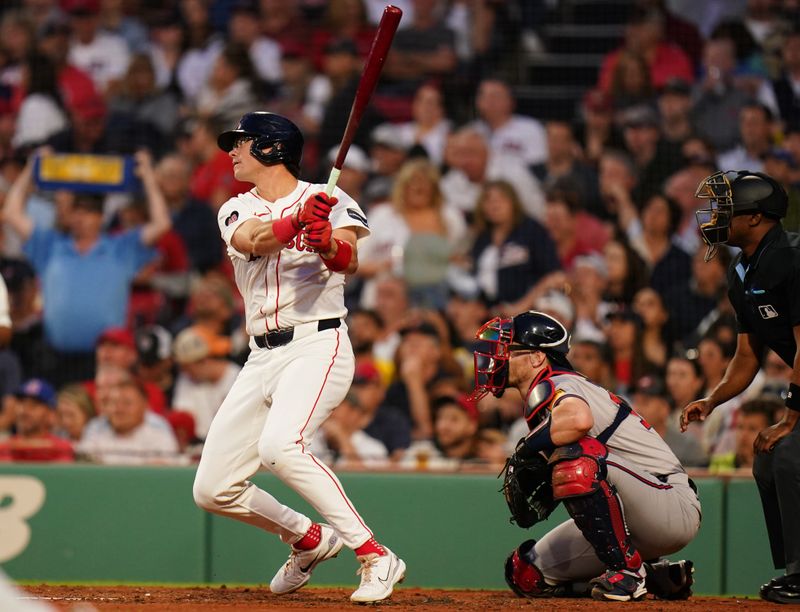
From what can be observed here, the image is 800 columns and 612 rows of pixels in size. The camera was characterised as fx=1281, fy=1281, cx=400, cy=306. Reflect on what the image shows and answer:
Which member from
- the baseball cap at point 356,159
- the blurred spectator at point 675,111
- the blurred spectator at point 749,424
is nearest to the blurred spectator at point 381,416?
the blurred spectator at point 749,424

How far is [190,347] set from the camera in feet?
29.5

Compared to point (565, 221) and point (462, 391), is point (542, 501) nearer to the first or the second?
point (462, 391)

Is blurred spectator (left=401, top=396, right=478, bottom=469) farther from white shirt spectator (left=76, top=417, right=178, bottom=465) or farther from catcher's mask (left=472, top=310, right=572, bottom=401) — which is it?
catcher's mask (left=472, top=310, right=572, bottom=401)

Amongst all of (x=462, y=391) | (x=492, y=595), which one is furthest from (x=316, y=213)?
(x=462, y=391)

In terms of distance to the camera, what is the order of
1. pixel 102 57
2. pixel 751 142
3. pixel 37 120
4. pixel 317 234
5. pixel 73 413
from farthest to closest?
pixel 102 57 → pixel 37 120 → pixel 751 142 → pixel 73 413 → pixel 317 234

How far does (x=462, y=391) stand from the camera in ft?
27.7

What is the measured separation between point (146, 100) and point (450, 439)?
200 inches

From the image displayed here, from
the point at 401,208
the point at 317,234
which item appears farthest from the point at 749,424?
the point at 401,208

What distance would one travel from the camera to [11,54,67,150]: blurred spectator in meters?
11.0

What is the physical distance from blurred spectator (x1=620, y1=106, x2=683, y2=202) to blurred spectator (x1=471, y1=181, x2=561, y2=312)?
93cm

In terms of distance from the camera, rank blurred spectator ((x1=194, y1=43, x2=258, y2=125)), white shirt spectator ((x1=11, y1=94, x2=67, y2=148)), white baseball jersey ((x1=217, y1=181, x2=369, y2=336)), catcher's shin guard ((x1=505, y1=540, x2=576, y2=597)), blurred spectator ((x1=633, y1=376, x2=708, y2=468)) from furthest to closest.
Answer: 1. blurred spectator ((x1=194, y1=43, x2=258, y2=125))
2. white shirt spectator ((x1=11, y1=94, x2=67, y2=148))
3. blurred spectator ((x1=633, y1=376, x2=708, y2=468))
4. catcher's shin guard ((x1=505, y1=540, x2=576, y2=597))
5. white baseball jersey ((x1=217, y1=181, x2=369, y2=336))

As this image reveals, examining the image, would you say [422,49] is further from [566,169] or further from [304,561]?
[304,561]

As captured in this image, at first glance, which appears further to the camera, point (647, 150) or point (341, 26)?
point (341, 26)

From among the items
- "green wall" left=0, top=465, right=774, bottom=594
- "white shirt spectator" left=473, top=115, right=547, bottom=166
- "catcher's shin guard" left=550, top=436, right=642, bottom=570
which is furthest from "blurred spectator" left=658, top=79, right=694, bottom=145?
"catcher's shin guard" left=550, top=436, right=642, bottom=570
